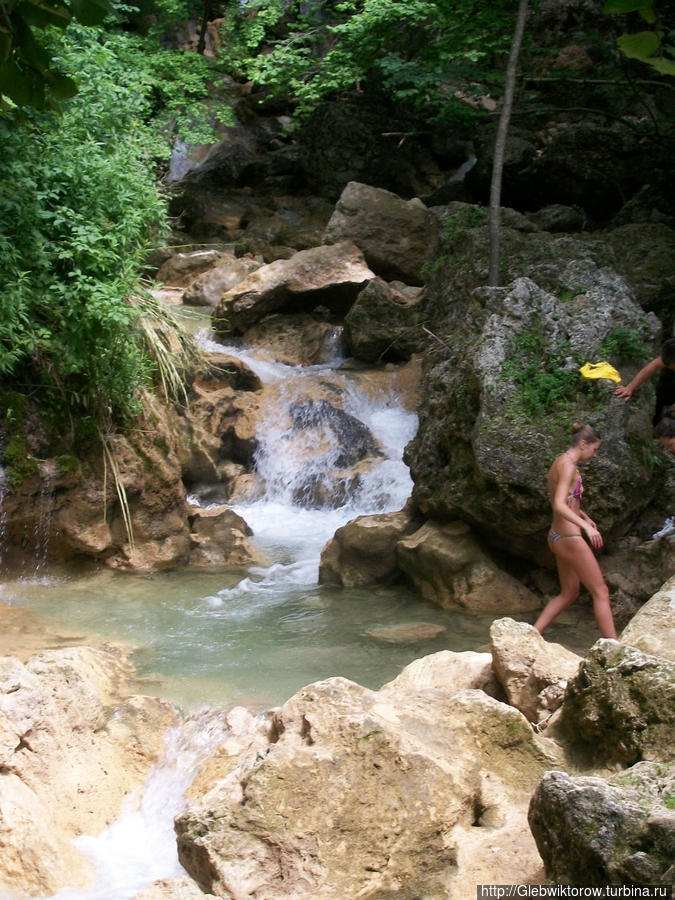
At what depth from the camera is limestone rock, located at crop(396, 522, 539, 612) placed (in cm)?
689

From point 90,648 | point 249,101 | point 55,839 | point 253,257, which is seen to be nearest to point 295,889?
point 55,839

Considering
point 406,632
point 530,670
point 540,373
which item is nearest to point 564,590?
point 406,632

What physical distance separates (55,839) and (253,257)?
1321 cm

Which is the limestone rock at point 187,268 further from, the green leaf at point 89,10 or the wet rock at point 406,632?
the green leaf at point 89,10

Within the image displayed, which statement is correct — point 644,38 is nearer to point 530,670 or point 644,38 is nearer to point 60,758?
point 530,670

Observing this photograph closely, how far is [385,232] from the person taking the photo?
542 inches

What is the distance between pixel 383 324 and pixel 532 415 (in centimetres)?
511

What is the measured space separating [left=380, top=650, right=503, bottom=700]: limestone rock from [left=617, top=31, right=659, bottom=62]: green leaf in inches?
124

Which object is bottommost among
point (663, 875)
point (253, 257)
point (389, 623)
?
point (389, 623)

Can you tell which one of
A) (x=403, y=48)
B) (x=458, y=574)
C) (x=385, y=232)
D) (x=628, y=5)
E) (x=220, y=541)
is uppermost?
(x=403, y=48)

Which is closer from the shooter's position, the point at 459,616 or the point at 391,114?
the point at 459,616

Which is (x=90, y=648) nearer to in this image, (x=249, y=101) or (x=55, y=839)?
(x=55, y=839)

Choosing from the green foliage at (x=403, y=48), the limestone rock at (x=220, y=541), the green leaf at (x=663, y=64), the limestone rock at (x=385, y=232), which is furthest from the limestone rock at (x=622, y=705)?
the limestone rock at (x=385, y=232)

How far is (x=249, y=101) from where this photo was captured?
2058 centimetres
